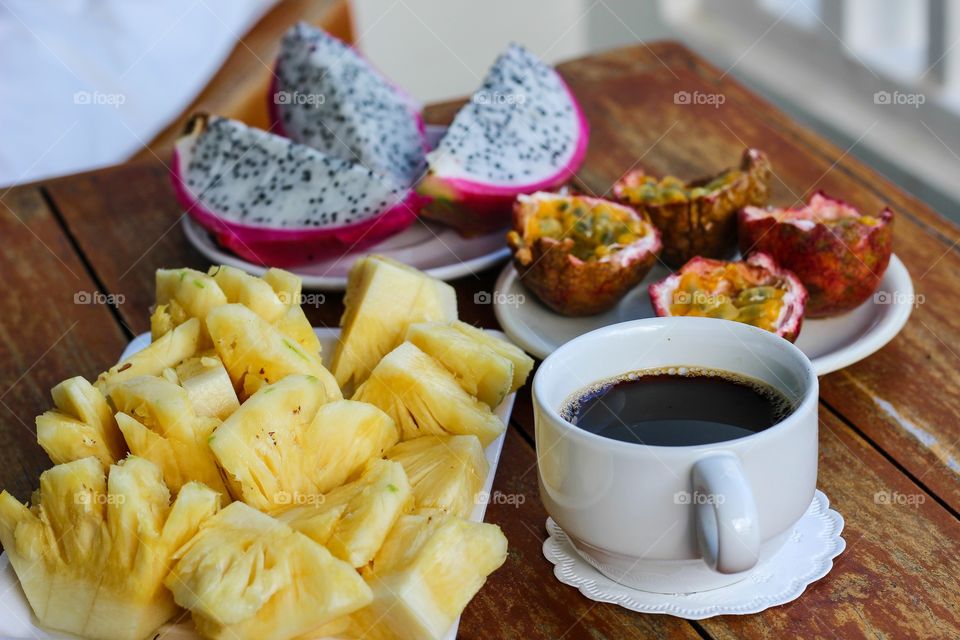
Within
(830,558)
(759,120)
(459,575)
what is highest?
(459,575)

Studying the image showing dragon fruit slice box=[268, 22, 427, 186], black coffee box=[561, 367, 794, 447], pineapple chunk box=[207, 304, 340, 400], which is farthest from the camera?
dragon fruit slice box=[268, 22, 427, 186]

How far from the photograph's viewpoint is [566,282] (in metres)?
1.18

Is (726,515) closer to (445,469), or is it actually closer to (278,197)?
(445,469)

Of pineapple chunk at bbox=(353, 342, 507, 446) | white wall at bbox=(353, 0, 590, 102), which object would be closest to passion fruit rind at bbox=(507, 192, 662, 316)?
pineapple chunk at bbox=(353, 342, 507, 446)

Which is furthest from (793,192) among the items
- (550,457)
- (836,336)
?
(550,457)

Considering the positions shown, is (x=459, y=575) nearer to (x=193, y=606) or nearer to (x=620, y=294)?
(x=193, y=606)

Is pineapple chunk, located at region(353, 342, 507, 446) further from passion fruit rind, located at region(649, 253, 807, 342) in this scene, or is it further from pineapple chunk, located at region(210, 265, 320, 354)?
passion fruit rind, located at region(649, 253, 807, 342)

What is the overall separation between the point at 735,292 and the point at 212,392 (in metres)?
0.57

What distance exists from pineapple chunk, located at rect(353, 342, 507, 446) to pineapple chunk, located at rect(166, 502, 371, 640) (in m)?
0.21

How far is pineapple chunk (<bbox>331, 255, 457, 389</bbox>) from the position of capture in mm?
1058

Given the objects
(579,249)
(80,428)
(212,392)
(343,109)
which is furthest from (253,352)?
(343,109)

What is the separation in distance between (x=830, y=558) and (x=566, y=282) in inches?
17.3

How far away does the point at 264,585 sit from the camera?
729 millimetres

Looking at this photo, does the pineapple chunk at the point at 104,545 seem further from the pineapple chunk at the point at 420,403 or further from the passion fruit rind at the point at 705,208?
the passion fruit rind at the point at 705,208
